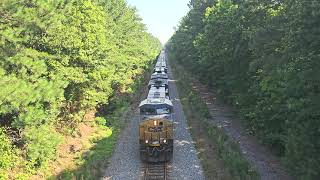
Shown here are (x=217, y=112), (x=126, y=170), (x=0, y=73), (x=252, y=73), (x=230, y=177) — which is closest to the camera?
(x=0, y=73)

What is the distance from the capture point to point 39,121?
906 inches

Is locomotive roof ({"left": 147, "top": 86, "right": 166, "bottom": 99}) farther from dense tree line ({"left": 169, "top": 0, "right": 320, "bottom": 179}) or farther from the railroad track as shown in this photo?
dense tree line ({"left": 169, "top": 0, "right": 320, "bottom": 179})

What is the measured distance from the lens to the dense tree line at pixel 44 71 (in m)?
19.2

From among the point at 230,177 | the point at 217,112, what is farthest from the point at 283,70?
the point at 217,112

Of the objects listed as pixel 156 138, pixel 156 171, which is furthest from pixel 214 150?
pixel 156 171

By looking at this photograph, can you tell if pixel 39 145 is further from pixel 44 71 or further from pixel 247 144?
pixel 247 144

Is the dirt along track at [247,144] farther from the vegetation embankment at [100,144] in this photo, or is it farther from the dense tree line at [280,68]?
the vegetation embankment at [100,144]

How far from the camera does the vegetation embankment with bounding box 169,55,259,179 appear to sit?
2289 centimetres

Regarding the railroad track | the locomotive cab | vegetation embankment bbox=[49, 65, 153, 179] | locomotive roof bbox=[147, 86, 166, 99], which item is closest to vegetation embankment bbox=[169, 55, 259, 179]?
the railroad track

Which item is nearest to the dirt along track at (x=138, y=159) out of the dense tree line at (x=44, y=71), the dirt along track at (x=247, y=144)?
the dirt along track at (x=247, y=144)

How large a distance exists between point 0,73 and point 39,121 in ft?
18.0

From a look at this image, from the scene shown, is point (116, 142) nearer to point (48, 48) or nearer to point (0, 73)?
point (48, 48)

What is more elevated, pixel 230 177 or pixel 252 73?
pixel 252 73

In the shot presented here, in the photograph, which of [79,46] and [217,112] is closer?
[79,46]
